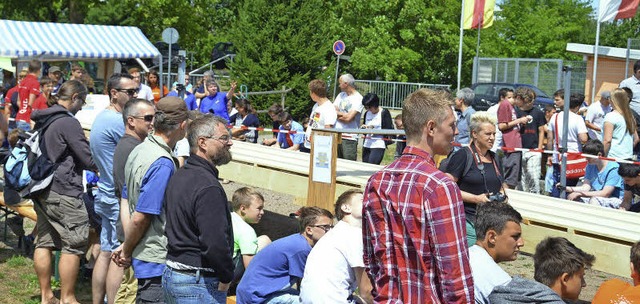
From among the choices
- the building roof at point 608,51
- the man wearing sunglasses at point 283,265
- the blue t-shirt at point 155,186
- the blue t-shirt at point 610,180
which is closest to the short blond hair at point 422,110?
the blue t-shirt at point 155,186

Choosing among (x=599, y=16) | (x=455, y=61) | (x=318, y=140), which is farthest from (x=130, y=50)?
(x=455, y=61)

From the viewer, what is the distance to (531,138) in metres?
12.7

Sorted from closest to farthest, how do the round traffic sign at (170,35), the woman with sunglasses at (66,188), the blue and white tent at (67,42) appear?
the woman with sunglasses at (66,188), the round traffic sign at (170,35), the blue and white tent at (67,42)

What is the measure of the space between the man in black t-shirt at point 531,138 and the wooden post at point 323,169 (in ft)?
15.6

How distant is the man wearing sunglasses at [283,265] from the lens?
5.33m

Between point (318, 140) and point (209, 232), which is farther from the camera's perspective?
point (318, 140)

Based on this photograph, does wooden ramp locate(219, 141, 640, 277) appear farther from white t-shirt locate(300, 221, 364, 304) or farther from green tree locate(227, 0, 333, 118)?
green tree locate(227, 0, 333, 118)

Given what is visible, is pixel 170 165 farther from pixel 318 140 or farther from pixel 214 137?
pixel 318 140

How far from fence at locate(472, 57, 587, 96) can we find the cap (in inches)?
1086

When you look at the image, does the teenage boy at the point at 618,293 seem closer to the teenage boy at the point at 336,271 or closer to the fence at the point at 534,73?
the teenage boy at the point at 336,271

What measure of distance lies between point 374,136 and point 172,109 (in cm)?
735

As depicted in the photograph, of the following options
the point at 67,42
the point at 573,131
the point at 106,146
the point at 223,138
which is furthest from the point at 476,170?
the point at 67,42

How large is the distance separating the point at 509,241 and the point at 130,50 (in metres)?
20.2

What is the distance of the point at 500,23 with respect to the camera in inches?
1800
